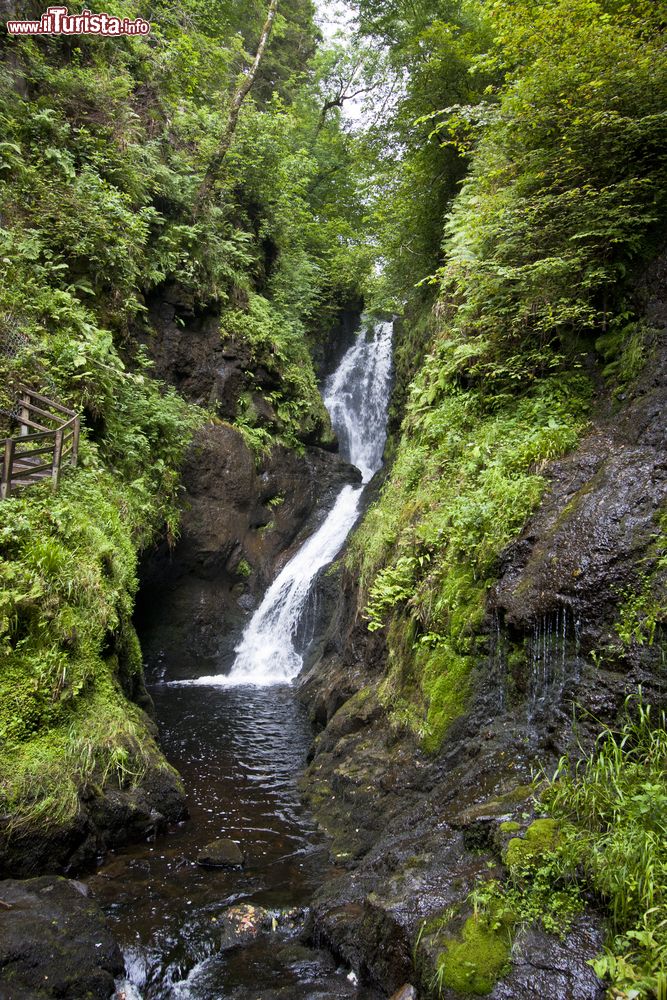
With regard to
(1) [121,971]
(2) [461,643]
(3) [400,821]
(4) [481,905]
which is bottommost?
(1) [121,971]

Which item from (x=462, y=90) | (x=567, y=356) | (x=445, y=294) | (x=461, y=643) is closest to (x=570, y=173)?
(x=567, y=356)

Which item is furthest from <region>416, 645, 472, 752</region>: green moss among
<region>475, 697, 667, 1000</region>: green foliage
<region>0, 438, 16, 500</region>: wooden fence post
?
<region>0, 438, 16, 500</region>: wooden fence post

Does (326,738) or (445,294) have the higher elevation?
(445,294)

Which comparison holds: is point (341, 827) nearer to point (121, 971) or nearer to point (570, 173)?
point (121, 971)

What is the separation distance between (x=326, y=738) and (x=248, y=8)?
89.5 feet

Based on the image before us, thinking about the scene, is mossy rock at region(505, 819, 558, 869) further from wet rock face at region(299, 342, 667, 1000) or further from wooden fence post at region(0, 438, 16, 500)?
wooden fence post at region(0, 438, 16, 500)

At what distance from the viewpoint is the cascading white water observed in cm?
1459

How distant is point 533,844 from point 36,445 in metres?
8.65

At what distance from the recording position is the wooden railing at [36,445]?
7.21 m

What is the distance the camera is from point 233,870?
6195mm

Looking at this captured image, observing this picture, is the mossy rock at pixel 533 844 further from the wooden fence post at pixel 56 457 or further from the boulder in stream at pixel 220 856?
the wooden fence post at pixel 56 457

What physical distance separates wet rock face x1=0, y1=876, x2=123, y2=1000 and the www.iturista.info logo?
51.4ft

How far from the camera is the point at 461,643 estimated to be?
593 centimetres

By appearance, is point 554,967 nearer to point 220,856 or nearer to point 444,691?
point 444,691
